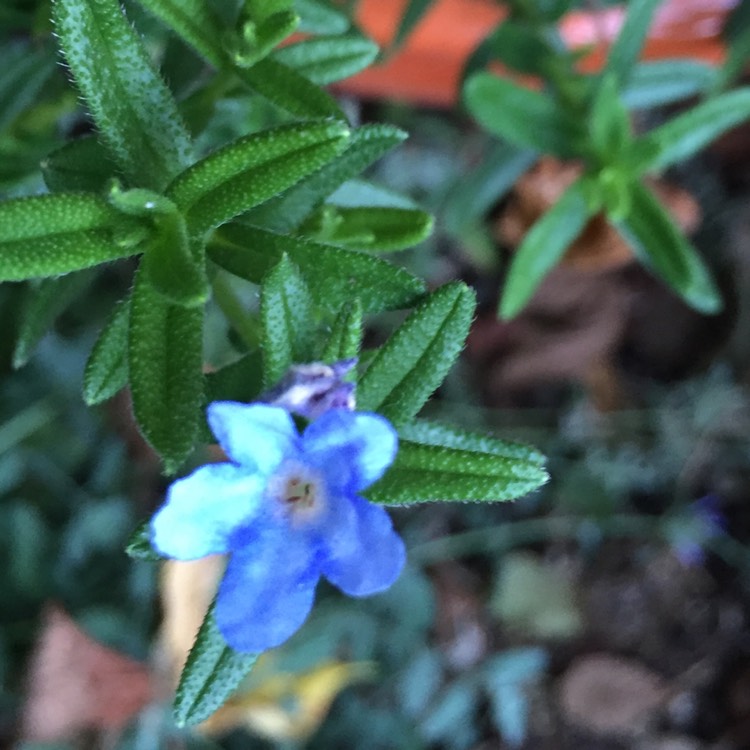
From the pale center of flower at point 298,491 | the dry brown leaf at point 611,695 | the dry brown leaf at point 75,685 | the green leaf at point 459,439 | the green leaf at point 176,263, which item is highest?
the green leaf at point 176,263

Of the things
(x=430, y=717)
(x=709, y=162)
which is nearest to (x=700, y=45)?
(x=709, y=162)

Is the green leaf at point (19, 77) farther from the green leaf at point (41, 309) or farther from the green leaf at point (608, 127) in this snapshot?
the green leaf at point (608, 127)

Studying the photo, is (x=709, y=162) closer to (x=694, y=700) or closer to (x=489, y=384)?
(x=489, y=384)

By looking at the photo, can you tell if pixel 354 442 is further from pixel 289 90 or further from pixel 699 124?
pixel 699 124

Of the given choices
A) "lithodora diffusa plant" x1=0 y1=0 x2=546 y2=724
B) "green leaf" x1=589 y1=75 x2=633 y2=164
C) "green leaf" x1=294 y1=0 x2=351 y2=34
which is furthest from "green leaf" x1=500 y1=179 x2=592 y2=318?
"lithodora diffusa plant" x1=0 y1=0 x2=546 y2=724

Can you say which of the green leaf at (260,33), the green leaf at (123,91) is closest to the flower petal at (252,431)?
the green leaf at (123,91)

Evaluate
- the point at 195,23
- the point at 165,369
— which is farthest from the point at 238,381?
the point at 195,23

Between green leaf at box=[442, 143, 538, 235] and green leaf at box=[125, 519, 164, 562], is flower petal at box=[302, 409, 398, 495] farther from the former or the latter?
green leaf at box=[442, 143, 538, 235]
